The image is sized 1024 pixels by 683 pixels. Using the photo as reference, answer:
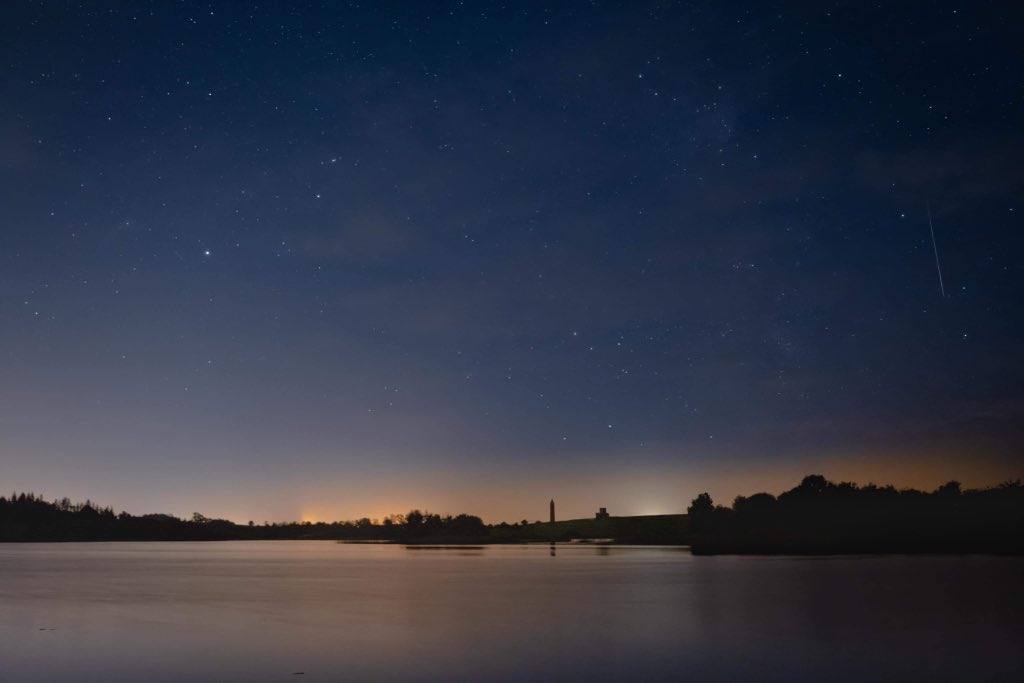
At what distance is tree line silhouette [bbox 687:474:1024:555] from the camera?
311 feet

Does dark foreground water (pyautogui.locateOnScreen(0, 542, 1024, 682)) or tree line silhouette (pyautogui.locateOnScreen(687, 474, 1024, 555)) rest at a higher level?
tree line silhouette (pyautogui.locateOnScreen(687, 474, 1024, 555))

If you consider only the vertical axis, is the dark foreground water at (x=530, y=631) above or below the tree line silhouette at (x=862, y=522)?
below

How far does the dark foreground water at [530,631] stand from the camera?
19562 mm

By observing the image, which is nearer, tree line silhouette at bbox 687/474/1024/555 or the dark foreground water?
the dark foreground water

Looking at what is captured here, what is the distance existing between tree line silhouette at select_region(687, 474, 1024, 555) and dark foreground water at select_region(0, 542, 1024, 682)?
5148 cm

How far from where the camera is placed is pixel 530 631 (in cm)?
2650

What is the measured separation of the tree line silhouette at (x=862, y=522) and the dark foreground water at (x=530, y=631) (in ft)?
169

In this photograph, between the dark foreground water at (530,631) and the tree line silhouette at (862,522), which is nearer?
the dark foreground water at (530,631)

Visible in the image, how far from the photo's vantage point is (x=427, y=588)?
4766 cm

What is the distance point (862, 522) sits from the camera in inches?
Result: 4663

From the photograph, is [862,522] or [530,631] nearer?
[530,631]

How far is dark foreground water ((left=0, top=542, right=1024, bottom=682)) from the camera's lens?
64.2ft

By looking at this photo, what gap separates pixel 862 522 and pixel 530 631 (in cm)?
10490

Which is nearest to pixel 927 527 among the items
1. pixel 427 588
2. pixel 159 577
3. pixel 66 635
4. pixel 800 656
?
pixel 427 588
